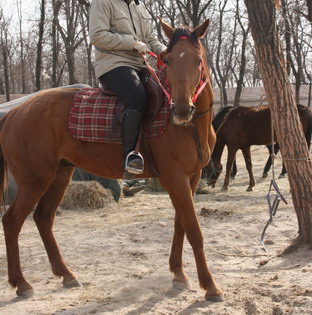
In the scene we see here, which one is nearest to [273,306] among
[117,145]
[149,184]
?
[117,145]

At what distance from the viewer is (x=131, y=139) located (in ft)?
14.0

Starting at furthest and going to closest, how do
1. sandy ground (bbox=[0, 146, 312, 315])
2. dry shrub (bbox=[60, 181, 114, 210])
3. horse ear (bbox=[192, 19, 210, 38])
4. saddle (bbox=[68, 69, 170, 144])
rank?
dry shrub (bbox=[60, 181, 114, 210])
saddle (bbox=[68, 69, 170, 144])
horse ear (bbox=[192, 19, 210, 38])
sandy ground (bbox=[0, 146, 312, 315])

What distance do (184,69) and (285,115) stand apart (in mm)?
2031

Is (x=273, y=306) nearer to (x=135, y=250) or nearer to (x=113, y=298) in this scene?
(x=113, y=298)

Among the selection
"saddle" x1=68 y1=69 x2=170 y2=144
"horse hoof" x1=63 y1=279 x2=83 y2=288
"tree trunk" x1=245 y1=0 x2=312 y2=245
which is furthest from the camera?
"tree trunk" x1=245 y1=0 x2=312 y2=245

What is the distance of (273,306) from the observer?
3.79 meters

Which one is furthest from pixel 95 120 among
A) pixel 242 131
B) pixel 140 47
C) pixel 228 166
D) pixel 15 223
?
pixel 242 131

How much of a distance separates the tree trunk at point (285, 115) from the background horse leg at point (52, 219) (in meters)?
2.47

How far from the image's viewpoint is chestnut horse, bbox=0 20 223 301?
Answer: 3988mm

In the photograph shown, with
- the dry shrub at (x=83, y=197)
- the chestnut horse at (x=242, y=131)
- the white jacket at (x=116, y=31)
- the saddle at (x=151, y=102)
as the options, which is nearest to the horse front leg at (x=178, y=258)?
the saddle at (x=151, y=102)

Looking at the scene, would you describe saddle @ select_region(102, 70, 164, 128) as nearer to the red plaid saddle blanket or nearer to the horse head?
the red plaid saddle blanket

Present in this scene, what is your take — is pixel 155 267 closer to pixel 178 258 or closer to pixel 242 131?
pixel 178 258

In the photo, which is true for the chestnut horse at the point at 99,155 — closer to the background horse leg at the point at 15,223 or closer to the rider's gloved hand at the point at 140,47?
the background horse leg at the point at 15,223

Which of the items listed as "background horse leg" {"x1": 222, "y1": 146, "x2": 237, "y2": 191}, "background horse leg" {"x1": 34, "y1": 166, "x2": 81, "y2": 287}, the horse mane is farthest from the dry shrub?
the horse mane
